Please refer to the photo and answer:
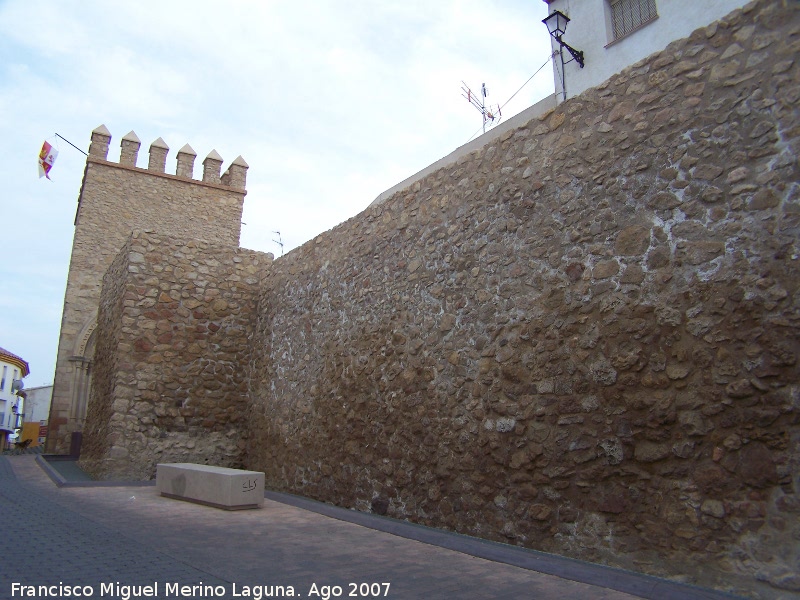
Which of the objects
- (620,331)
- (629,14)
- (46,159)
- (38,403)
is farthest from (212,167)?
(38,403)

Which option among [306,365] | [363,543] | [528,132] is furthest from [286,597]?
[306,365]

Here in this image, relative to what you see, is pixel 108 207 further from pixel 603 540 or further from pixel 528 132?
pixel 603 540

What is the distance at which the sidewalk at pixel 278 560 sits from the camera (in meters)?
3.32

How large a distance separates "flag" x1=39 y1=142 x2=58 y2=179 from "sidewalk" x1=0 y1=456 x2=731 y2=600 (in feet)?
44.2

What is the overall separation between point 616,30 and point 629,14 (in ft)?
1.00

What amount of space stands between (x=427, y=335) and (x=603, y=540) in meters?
2.57

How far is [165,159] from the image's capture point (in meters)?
16.2

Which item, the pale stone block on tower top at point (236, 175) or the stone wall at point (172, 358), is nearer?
the stone wall at point (172, 358)

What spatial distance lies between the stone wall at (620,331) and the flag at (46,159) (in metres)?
14.3

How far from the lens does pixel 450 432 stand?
17.7 feet

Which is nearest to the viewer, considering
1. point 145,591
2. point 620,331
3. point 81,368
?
point 145,591

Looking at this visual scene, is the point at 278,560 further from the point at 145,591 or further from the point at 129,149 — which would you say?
the point at 129,149

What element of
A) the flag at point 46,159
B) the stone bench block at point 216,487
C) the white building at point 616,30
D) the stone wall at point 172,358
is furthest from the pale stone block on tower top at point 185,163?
the stone bench block at point 216,487

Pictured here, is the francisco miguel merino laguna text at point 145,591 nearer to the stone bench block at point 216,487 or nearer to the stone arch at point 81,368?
the stone bench block at point 216,487
